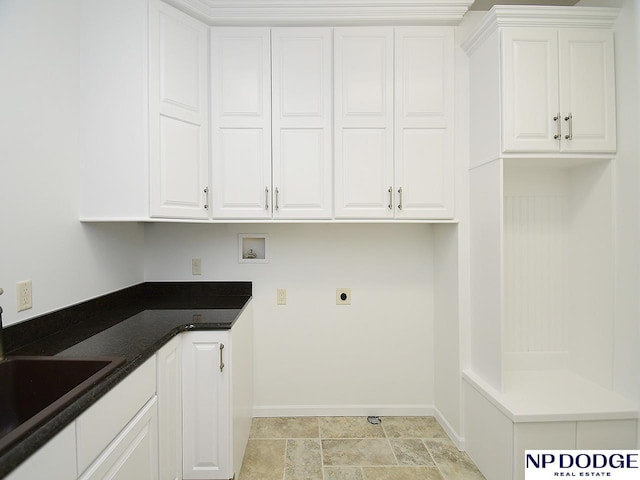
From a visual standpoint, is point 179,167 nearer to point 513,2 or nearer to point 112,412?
point 112,412

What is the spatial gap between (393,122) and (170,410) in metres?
1.99

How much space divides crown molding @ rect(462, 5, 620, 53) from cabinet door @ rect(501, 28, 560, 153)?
40mm

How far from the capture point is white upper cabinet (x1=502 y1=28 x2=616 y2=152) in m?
1.68

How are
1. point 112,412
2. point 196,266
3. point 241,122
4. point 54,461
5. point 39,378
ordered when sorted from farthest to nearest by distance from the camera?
point 196,266, point 241,122, point 39,378, point 112,412, point 54,461

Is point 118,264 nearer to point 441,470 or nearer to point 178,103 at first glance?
point 178,103

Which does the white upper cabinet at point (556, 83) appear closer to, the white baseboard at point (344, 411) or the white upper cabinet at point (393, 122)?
the white upper cabinet at point (393, 122)

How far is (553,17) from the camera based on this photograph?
1675mm

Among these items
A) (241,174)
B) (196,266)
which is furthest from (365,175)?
(196,266)

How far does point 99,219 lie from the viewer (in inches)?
65.8

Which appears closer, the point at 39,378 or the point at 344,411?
the point at 39,378

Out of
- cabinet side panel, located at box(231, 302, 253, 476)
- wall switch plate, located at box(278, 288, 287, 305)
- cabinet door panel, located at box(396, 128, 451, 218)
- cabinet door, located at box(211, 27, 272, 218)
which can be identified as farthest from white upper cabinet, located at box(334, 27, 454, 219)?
cabinet side panel, located at box(231, 302, 253, 476)

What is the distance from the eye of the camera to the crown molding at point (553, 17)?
5.41ft

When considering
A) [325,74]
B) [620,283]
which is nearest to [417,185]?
[325,74]

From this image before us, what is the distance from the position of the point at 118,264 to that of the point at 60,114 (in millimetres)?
898
